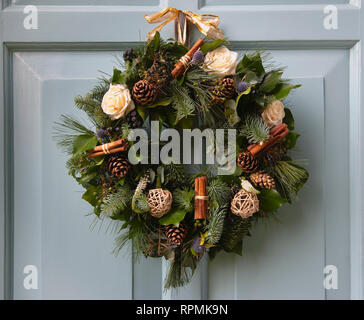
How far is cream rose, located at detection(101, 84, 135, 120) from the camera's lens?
69cm

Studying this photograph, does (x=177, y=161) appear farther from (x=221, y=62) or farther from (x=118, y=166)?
(x=221, y=62)

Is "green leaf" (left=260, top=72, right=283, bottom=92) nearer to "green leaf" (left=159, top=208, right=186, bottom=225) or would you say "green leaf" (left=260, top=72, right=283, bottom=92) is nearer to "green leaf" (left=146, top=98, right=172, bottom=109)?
"green leaf" (left=146, top=98, right=172, bottom=109)

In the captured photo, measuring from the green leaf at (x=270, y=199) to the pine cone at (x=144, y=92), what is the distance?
1.02 ft

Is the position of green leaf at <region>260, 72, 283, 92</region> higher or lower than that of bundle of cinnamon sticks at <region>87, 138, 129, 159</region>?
higher

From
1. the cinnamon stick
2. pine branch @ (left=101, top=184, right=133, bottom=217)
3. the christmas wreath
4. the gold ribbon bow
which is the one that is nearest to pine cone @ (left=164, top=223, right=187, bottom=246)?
the christmas wreath

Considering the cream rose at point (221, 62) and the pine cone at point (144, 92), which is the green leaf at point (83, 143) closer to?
the pine cone at point (144, 92)

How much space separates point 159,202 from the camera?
2.28ft

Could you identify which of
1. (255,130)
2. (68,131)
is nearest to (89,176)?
(68,131)

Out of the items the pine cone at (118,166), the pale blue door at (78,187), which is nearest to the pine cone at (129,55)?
the pale blue door at (78,187)

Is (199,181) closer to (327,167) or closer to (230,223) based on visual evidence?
(230,223)

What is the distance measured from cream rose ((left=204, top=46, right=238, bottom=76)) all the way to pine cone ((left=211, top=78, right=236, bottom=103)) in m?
0.03

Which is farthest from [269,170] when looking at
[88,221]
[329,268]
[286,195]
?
[88,221]

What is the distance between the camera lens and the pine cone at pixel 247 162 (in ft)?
2.32
